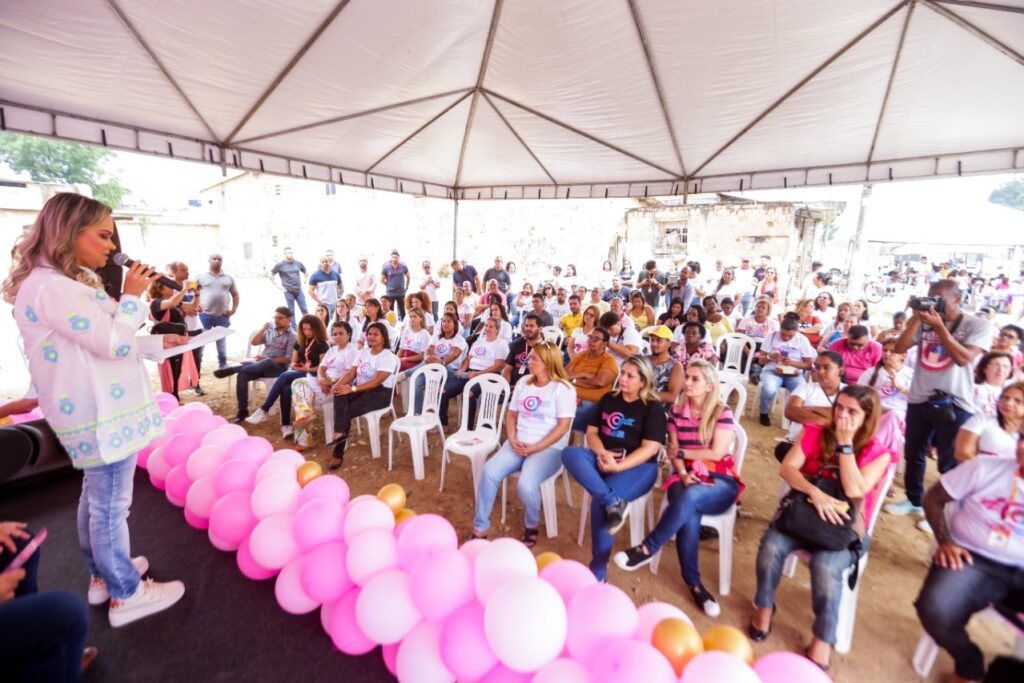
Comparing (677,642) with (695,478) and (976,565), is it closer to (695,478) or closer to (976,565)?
(695,478)

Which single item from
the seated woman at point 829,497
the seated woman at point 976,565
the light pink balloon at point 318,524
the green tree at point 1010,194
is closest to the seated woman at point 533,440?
the light pink balloon at point 318,524

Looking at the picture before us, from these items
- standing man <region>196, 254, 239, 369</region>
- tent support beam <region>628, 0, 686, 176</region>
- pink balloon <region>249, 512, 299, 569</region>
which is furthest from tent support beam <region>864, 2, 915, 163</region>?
standing man <region>196, 254, 239, 369</region>

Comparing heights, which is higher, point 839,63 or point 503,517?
point 839,63

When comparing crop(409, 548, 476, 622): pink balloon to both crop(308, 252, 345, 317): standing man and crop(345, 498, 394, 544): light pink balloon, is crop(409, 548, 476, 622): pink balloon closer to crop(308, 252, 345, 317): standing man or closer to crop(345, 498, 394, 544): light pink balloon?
crop(345, 498, 394, 544): light pink balloon

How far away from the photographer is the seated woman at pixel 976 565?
1940 millimetres

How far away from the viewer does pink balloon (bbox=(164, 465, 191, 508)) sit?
3.04 m

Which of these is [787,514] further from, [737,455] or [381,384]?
[381,384]

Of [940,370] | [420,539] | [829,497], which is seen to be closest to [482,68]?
[420,539]

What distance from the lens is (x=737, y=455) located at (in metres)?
3.00

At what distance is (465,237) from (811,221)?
1498 centimetres

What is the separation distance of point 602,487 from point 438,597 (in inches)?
50.8

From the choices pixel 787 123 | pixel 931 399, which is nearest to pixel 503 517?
pixel 931 399

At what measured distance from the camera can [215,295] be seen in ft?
20.5

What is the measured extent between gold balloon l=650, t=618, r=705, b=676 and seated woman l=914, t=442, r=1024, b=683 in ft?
4.39
